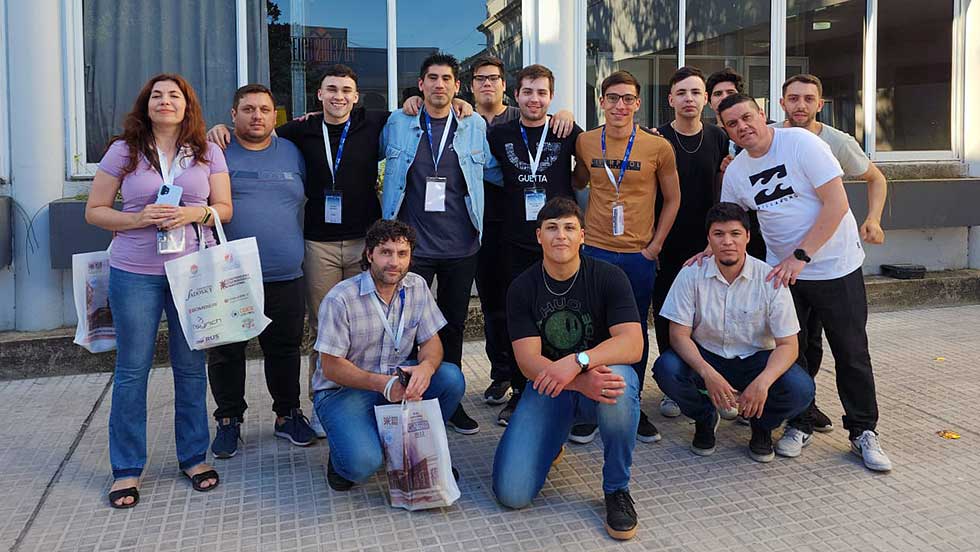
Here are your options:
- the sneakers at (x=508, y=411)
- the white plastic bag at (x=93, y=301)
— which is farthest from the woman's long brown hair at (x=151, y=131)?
the sneakers at (x=508, y=411)

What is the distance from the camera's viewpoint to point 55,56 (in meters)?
5.73

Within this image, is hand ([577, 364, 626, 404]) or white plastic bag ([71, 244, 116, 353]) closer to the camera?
hand ([577, 364, 626, 404])

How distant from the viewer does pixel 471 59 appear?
22.5 ft

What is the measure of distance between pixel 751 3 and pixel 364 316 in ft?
18.6

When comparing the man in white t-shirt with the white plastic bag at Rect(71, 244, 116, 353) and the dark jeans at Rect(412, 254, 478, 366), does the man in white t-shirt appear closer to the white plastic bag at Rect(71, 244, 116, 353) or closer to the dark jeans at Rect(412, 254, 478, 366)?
the dark jeans at Rect(412, 254, 478, 366)

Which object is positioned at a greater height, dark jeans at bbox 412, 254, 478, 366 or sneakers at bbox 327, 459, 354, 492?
dark jeans at bbox 412, 254, 478, 366

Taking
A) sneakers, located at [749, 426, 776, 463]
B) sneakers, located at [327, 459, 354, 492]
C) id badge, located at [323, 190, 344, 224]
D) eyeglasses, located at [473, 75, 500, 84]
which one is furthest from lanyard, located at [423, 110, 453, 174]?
sneakers, located at [749, 426, 776, 463]

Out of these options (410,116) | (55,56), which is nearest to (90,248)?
(55,56)

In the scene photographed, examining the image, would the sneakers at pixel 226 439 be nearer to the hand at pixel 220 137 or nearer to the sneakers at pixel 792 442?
the hand at pixel 220 137

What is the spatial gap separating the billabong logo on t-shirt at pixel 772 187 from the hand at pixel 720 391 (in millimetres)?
908

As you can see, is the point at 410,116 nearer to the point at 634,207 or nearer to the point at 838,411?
the point at 634,207

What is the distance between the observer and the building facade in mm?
5727

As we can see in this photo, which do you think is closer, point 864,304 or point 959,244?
point 864,304

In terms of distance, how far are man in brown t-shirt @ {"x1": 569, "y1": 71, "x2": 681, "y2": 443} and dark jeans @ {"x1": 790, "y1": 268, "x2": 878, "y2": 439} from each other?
0.77m
